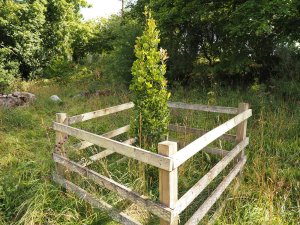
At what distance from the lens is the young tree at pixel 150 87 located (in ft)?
11.0

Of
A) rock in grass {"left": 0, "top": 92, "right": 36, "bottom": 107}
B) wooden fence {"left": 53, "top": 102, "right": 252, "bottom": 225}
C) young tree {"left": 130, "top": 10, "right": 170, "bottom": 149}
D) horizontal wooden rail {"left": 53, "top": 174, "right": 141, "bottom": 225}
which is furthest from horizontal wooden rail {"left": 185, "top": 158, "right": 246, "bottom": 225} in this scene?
rock in grass {"left": 0, "top": 92, "right": 36, "bottom": 107}

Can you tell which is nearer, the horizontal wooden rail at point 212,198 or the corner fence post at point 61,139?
the horizontal wooden rail at point 212,198

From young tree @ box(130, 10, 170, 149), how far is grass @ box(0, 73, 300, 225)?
58 centimetres

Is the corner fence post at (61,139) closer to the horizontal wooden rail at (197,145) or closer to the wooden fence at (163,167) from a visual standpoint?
the wooden fence at (163,167)

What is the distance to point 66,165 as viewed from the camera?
3307mm

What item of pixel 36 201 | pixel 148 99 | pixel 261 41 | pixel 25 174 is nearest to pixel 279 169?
pixel 148 99

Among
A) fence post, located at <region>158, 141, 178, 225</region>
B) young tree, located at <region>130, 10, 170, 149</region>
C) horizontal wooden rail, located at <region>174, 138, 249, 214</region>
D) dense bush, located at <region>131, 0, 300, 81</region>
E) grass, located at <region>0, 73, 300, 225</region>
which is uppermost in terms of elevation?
dense bush, located at <region>131, 0, 300, 81</region>

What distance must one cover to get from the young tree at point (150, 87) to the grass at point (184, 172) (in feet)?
1.91

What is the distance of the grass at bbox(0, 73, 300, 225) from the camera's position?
3072 mm

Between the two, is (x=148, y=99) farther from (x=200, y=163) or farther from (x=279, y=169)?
(x=279, y=169)

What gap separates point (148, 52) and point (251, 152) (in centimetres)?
245

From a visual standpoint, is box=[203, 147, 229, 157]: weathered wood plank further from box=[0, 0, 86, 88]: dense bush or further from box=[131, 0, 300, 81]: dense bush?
box=[0, 0, 86, 88]: dense bush

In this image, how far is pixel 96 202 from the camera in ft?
9.73

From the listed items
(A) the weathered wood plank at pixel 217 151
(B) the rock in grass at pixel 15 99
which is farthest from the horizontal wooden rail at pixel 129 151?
(B) the rock in grass at pixel 15 99
